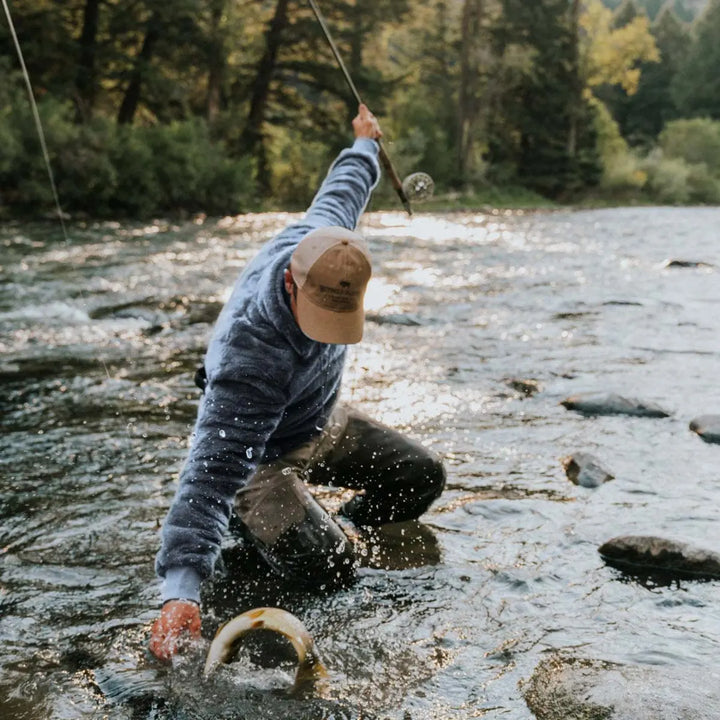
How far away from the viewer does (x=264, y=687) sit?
2855 millimetres

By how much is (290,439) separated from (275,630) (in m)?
1.12

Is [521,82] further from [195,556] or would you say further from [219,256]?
[195,556]

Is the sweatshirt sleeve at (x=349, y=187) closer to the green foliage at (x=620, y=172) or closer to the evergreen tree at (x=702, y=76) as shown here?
the green foliage at (x=620, y=172)

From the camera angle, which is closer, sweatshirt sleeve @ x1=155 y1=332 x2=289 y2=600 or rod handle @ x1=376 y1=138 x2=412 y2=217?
sweatshirt sleeve @ x1=155 y1=332 x2=289 y2=600

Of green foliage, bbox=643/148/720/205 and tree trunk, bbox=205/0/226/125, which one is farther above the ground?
tree trunk, bbox=205/0/226/125

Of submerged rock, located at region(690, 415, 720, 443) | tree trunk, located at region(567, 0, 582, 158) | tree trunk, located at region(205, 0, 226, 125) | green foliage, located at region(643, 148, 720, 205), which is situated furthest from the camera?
tree trunk, located at region(567, 0, 582, 158)

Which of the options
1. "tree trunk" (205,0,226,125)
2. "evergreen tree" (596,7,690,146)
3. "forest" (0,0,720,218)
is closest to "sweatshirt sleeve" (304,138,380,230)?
"forest" (0,0,720,218)

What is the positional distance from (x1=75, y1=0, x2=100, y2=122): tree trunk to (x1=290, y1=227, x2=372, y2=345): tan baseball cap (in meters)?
25.7

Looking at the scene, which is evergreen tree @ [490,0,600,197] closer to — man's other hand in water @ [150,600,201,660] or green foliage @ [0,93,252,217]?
green foliage @ [0,93,252,217]

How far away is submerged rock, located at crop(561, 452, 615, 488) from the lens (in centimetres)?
454

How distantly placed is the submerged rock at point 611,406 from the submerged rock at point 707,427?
1.03 ft

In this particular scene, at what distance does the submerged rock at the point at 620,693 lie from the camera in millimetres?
2541

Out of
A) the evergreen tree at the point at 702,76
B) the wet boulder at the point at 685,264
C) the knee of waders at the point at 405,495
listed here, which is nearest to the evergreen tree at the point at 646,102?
the evergreen tree at the point at 702,76

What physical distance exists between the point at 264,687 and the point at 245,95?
31.7 m
